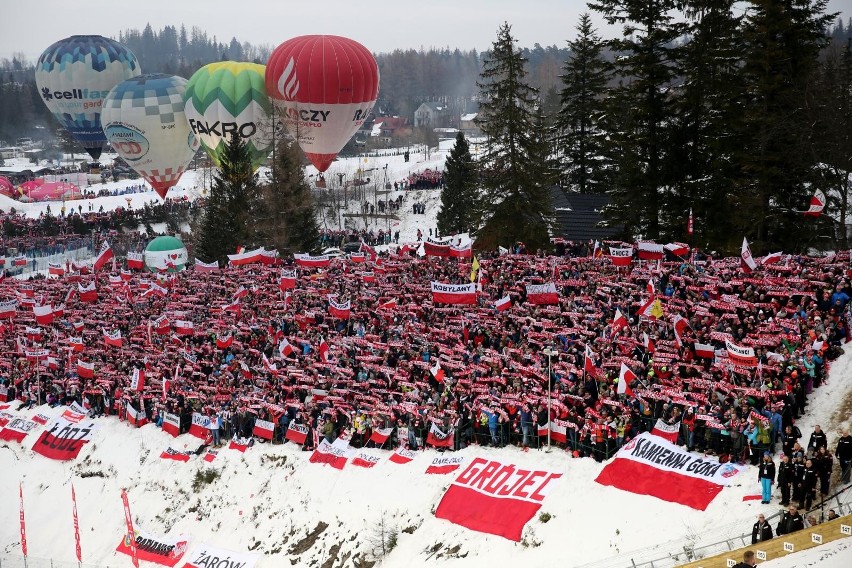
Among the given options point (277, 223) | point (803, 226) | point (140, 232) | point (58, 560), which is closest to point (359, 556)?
point (58, 560)

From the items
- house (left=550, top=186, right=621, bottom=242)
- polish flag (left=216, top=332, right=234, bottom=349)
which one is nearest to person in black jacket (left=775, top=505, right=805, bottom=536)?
polish flag (left=216, top=332, right=234, bottom=349)

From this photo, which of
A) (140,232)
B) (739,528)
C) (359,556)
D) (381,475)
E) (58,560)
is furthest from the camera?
(140,232)

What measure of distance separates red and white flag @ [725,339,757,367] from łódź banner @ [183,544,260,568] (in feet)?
44.1

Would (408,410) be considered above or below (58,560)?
above

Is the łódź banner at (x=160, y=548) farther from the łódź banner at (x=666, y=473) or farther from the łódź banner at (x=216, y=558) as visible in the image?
the łódź banner at (x=666, y=473)

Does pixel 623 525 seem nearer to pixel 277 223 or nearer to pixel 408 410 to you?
pixel 408 410

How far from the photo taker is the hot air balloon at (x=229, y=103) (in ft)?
162

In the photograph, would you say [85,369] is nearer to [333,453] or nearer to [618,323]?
[333,453]

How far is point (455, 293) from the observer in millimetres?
28891

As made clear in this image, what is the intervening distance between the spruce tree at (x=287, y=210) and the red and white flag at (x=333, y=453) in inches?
854

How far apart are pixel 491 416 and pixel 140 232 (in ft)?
170

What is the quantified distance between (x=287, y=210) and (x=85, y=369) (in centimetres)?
1655

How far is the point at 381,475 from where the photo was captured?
2544 cm

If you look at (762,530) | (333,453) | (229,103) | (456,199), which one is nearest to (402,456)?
(333,453)
